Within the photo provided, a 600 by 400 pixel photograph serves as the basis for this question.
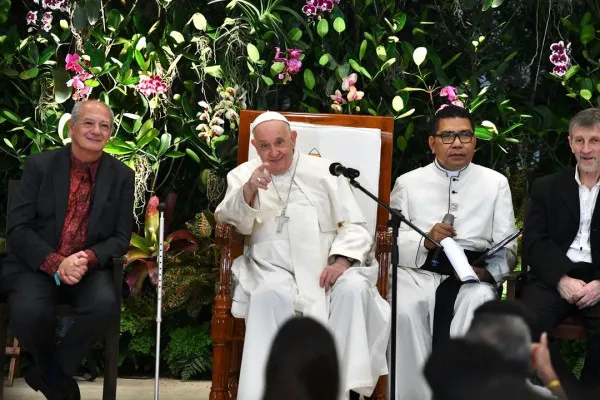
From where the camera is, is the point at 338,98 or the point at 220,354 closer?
the point at 220,354

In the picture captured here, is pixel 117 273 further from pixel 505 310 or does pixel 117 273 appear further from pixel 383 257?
pixel 505 310

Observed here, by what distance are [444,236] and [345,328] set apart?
0.68 m

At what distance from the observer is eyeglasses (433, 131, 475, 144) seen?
620 cm

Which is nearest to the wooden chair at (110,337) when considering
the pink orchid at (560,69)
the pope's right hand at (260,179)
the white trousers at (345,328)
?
the white trousers at (345,328)

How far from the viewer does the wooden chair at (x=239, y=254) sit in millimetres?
5676

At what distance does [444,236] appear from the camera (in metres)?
5.77

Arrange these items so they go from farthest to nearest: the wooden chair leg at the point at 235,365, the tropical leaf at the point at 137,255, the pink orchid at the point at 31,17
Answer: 1. the pink orchid at the point at 31,17
2. the tropical leaf at the point at 137,255
3. the wooden chair leg at the point at 235,365

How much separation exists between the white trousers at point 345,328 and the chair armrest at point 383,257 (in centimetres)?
19

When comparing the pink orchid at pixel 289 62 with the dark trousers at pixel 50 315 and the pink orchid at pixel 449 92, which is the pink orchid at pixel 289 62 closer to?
the pink orchid at pixel 449 92

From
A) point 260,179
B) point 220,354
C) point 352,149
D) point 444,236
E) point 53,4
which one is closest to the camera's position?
point 260,179

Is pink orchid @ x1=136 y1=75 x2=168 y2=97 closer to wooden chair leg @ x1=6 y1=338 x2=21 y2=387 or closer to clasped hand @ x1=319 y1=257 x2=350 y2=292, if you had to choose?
wooden chair leg @ x1=6 y1=338 x2=21 y2=387

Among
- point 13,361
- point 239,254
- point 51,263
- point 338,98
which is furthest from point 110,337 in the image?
point 338,98

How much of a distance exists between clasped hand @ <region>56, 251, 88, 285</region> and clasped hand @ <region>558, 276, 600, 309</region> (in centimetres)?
235

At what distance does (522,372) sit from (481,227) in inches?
141
